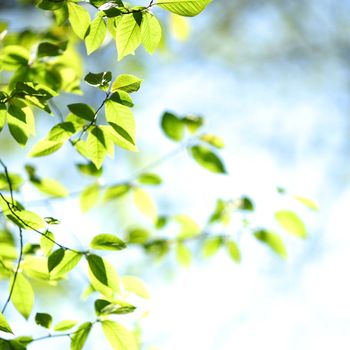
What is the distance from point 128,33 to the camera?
727 millimetres

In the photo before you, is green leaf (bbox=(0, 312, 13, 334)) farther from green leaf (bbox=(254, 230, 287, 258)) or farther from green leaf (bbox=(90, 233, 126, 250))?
green leaf (bbox=(254, 230, 287, 258))

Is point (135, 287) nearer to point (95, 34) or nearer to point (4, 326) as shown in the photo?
point (4, 326)

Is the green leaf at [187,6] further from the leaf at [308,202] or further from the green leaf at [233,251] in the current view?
the green leaf at [233,251]

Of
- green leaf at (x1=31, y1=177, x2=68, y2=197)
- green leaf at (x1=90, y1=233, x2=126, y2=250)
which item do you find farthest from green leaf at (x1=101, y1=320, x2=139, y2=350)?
green leaf at (x1=31, y1=177, x2=68, y2=197)

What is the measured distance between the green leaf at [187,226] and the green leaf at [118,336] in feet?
2.20

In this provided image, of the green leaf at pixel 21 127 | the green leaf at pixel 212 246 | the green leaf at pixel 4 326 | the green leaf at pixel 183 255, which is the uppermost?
the green leaf at pixel 21 127

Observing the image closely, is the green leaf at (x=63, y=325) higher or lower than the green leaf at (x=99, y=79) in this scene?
lower

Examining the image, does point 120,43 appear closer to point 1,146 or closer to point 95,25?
point 95,25

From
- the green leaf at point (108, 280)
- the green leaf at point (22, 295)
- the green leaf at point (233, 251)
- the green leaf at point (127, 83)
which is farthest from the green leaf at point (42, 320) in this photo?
the green leaf at point (233, 251)

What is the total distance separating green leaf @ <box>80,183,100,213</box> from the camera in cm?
132

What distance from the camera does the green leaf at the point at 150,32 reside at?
0.73m

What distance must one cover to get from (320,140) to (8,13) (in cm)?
429

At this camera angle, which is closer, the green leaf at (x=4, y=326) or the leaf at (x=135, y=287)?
the green leaf at (x=4, y=326)

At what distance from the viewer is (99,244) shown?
83 centimetres
